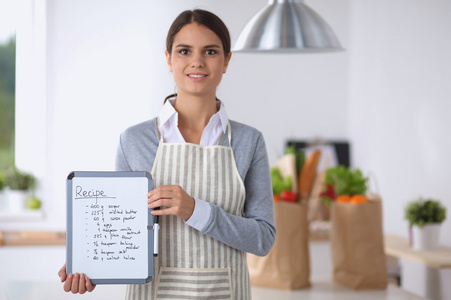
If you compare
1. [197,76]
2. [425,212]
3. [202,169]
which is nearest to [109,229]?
[202,169]

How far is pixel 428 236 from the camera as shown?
2.69 m

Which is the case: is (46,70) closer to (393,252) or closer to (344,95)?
(344,95)

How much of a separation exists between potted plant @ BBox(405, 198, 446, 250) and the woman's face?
1692 millimetres

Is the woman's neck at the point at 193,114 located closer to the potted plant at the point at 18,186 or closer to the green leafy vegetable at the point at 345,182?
the green leafy vegetable at the point at 345,182

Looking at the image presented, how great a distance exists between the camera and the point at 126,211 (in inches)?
46.2

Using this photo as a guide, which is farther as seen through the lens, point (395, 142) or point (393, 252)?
point (395, 142)

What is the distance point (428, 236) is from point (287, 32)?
1.18 metres

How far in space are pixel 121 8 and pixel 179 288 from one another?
8.70 ft

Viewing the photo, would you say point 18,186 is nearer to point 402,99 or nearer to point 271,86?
point 271,86

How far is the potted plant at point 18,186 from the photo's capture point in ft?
11.7

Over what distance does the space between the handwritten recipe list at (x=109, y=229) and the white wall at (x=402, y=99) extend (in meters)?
2.04

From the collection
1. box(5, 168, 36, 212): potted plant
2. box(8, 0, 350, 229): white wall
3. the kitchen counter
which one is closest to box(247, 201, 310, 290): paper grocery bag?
the kitchen counter

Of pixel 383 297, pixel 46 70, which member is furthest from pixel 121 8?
pixel 383 297

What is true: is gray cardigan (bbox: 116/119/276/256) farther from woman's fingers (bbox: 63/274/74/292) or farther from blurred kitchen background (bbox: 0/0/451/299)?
blurred kitchen background (bbox: 0/0/451/299)
